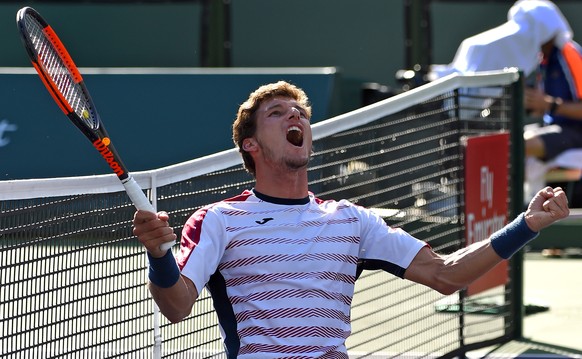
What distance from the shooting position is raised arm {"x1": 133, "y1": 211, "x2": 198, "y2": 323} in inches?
140

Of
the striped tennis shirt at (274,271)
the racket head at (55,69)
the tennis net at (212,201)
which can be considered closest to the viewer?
the racket head at (55,69)

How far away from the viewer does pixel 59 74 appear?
381 centimetres

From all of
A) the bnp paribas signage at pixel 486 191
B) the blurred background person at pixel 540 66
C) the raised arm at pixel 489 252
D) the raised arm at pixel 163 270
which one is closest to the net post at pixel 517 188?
the bnp paribas signage at pixel 486 191

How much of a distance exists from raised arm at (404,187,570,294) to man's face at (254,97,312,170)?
56 centimetres

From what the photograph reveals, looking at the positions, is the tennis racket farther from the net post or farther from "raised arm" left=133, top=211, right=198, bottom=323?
the net post

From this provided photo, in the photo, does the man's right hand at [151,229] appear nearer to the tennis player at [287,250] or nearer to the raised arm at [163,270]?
the raised arm at [163,270]

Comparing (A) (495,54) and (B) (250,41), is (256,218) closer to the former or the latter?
(A) (495,54)

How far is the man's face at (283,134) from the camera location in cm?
416

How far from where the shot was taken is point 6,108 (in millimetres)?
11094

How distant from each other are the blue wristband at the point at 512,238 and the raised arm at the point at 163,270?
102 cm

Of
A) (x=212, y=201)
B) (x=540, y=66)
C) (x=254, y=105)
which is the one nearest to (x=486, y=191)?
(x=212, y=201)

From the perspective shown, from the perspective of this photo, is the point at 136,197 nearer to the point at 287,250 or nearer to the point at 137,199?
the point at 137,199

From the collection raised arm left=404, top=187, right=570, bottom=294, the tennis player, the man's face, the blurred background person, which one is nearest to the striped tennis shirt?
the tennis player

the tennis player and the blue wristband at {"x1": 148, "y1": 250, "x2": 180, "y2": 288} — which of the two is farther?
the tennis player
